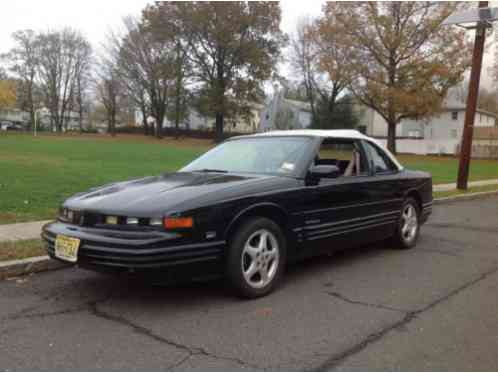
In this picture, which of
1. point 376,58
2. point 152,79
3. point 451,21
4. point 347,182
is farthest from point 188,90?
point 347,182

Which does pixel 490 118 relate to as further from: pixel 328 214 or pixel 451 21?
pixel 328 214

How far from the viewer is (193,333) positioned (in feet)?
11.6

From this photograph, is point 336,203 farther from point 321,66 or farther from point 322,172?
point 321,66

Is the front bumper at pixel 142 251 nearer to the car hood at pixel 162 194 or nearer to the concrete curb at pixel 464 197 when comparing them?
the car hood at pixel 162 194

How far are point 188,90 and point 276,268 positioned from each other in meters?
49.9

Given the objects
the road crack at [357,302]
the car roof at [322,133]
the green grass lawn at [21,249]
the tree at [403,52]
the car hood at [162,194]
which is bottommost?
the road crack at [357,302]

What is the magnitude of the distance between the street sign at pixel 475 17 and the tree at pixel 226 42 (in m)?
35.2

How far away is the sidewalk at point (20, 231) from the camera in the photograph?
19.9 feet

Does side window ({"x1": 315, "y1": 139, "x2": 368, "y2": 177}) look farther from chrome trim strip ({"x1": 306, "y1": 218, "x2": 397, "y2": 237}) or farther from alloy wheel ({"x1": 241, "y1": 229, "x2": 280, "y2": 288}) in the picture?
alloy wheel ({"x1": 241, "y1": 229, "x2": 280, "y2": 288})

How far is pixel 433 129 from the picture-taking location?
59.3 meters

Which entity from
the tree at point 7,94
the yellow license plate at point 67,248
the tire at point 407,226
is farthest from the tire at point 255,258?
the tree at point 7,94

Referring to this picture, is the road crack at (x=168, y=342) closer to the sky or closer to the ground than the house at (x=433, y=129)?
closer to the ground

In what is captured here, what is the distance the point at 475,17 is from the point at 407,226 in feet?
30.7

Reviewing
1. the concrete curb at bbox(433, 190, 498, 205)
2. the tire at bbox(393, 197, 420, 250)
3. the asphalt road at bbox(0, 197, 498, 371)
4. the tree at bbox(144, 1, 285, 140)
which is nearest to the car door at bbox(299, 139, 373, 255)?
the asphalt road at bbox(0, 197, 498, 371)
